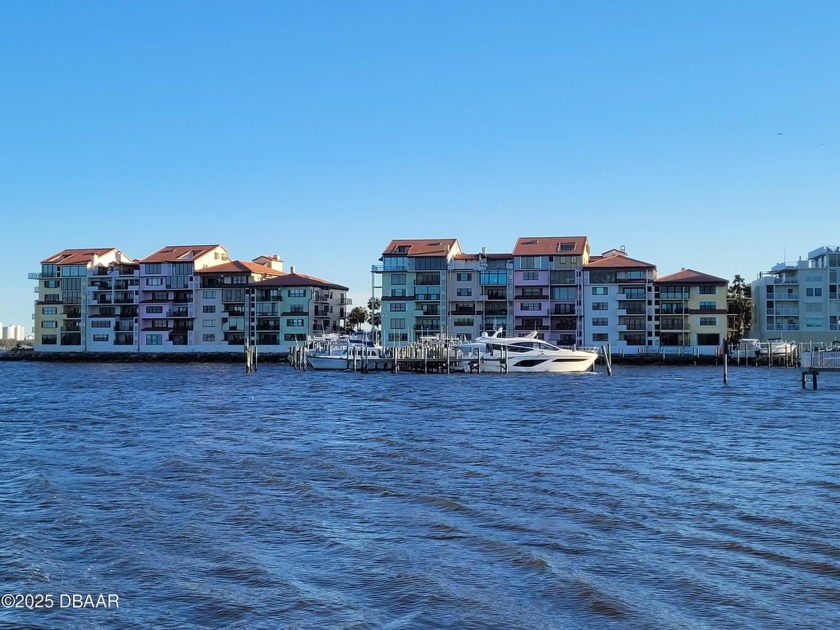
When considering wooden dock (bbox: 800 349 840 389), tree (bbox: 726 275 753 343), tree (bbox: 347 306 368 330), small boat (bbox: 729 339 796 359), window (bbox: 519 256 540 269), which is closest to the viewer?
wooden dock (bbox: 800 349 840 389)

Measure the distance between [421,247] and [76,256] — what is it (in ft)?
170

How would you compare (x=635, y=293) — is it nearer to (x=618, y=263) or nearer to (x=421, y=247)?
(x=618, y=263)

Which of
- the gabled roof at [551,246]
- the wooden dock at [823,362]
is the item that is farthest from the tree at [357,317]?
the wooden dock at [823,362]

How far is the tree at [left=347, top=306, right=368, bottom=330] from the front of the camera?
142 meters

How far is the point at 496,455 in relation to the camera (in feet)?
81.3

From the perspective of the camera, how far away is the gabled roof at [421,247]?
10638 centimetres

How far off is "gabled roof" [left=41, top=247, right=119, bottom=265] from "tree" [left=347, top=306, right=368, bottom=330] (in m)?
38.8

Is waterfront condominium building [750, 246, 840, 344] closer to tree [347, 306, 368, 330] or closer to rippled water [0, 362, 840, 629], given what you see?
tree [347, 306, 368, 330]

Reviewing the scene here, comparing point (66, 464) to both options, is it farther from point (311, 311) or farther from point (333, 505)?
A: point (311, 311)

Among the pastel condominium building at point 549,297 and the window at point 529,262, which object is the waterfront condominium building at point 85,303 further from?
the window at point 529,262

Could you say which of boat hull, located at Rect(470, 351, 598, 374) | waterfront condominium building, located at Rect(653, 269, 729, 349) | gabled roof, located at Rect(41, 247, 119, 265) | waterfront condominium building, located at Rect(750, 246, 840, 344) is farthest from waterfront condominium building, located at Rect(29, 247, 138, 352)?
waterfront condominium building, located at Rect(750, 246, 840, 344)

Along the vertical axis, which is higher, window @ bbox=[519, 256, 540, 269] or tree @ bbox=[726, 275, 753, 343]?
window @ bbox=[519, 256, 540, 269]

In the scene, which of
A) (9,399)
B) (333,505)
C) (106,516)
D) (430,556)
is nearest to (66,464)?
(106,516)

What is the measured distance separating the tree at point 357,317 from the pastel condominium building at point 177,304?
2018 centimetres
